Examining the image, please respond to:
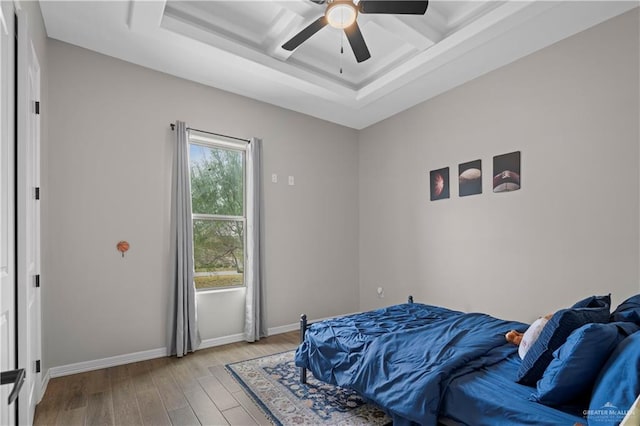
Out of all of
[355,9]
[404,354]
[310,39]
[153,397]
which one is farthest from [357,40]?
[153,397]

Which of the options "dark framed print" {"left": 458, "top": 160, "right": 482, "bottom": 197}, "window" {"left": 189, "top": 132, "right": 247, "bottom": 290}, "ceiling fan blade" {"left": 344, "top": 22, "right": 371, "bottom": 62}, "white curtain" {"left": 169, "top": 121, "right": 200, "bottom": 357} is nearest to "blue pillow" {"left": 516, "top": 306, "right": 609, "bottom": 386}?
"dark framed print" {"left": 458, "top": 160, "right": 482, "bottom": 197}

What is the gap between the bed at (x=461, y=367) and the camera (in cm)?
149

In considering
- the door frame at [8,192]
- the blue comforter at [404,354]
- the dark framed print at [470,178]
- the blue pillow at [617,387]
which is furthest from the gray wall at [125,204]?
the blue pillow at [617,387]

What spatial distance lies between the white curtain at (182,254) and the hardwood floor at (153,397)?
10.4 inches

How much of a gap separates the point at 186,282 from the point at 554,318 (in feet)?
10.5

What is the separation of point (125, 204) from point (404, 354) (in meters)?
2.93

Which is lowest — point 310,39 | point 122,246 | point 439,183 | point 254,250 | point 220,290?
point 220,290

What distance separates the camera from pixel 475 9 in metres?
2.94

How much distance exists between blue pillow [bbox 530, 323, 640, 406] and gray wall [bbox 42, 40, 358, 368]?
3293 millimetres

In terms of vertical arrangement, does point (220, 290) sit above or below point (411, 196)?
below

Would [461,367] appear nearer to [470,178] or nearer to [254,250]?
[470,178]

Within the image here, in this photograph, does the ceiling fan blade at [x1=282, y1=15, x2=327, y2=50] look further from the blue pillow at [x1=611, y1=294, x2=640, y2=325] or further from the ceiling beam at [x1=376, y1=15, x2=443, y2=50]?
the blue pillow at [x1=611, y1=294, x2=640, y2=325]

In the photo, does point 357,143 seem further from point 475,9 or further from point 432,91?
point 475,9

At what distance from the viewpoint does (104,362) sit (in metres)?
3.23
